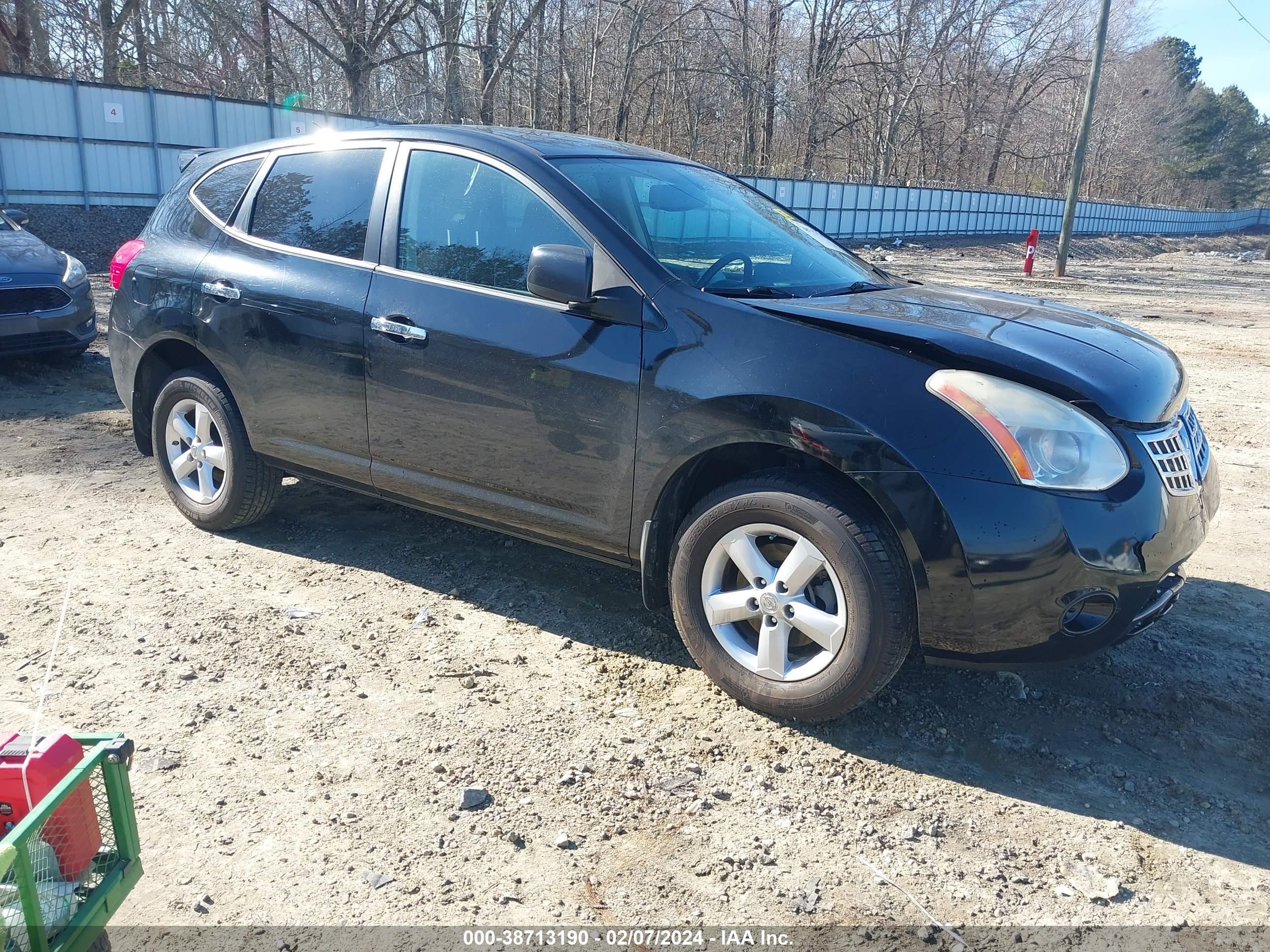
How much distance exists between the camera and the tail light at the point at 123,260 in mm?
4824

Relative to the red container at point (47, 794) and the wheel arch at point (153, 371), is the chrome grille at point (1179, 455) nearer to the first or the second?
the red container at point (47, 794)

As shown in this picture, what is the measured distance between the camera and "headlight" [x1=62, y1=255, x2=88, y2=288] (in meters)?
7.79

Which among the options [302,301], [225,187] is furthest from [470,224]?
[225,187]

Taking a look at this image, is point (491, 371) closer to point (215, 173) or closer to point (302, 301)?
point (302, 301)

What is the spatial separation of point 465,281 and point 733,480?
1298 mm

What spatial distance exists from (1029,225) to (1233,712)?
169 feet

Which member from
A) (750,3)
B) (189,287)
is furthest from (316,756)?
(750,3)

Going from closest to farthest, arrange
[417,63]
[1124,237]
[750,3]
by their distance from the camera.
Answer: [417,63], [750,3], [1124,237]

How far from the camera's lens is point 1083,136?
73.7ft

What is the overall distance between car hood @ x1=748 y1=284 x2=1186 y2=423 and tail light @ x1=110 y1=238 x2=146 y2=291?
3.32m

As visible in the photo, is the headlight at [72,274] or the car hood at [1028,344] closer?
the car hood at [1028,344]

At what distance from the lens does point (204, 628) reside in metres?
3.75

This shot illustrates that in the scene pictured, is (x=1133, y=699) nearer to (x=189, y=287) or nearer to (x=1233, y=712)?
(x=1233, y=712)

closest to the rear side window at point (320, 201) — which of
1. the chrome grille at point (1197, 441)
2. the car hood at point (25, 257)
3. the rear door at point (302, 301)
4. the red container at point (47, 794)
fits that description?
the rear door at point (302, 301)
